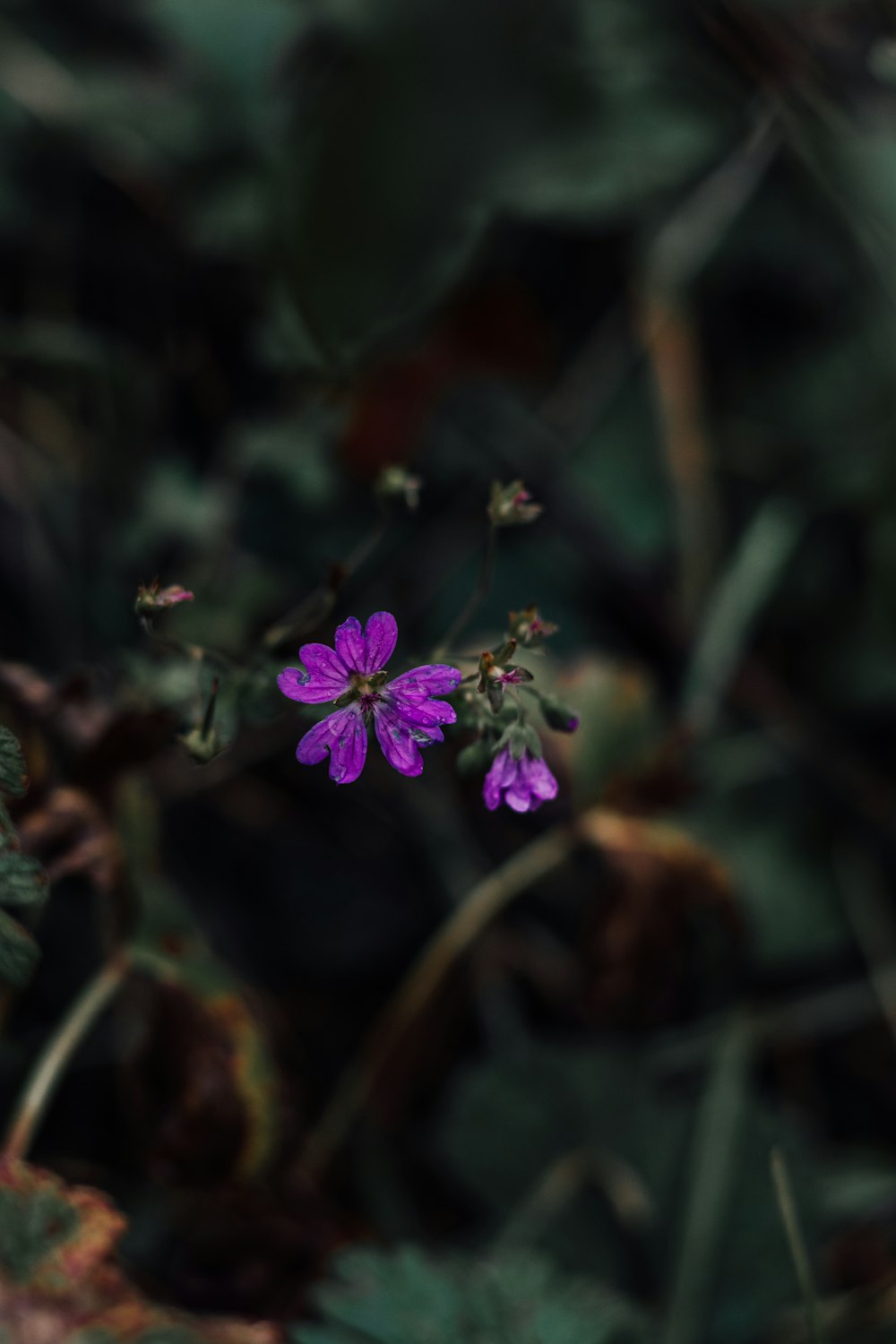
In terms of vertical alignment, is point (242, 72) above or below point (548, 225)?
above

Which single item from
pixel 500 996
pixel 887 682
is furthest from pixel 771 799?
pixel 500 996

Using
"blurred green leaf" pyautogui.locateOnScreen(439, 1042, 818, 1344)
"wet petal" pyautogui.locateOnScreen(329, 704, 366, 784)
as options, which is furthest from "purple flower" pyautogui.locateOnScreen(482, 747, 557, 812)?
"blurred green leaf" pyautogui.locateOnScreen(439, 1042, 818, 1344)

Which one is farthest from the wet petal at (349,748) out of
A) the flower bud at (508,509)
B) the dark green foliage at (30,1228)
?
the dark green foliage at (30,1228)

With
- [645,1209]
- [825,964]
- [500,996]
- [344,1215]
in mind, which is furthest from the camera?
[825,964]

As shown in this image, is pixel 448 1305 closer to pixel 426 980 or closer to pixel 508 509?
pixel 426 980

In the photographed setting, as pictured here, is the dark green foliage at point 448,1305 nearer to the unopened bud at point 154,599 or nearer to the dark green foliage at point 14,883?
the dark green foliage at point 14,883

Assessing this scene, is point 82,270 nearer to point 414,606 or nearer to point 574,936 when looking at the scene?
Answer: point 414,606
